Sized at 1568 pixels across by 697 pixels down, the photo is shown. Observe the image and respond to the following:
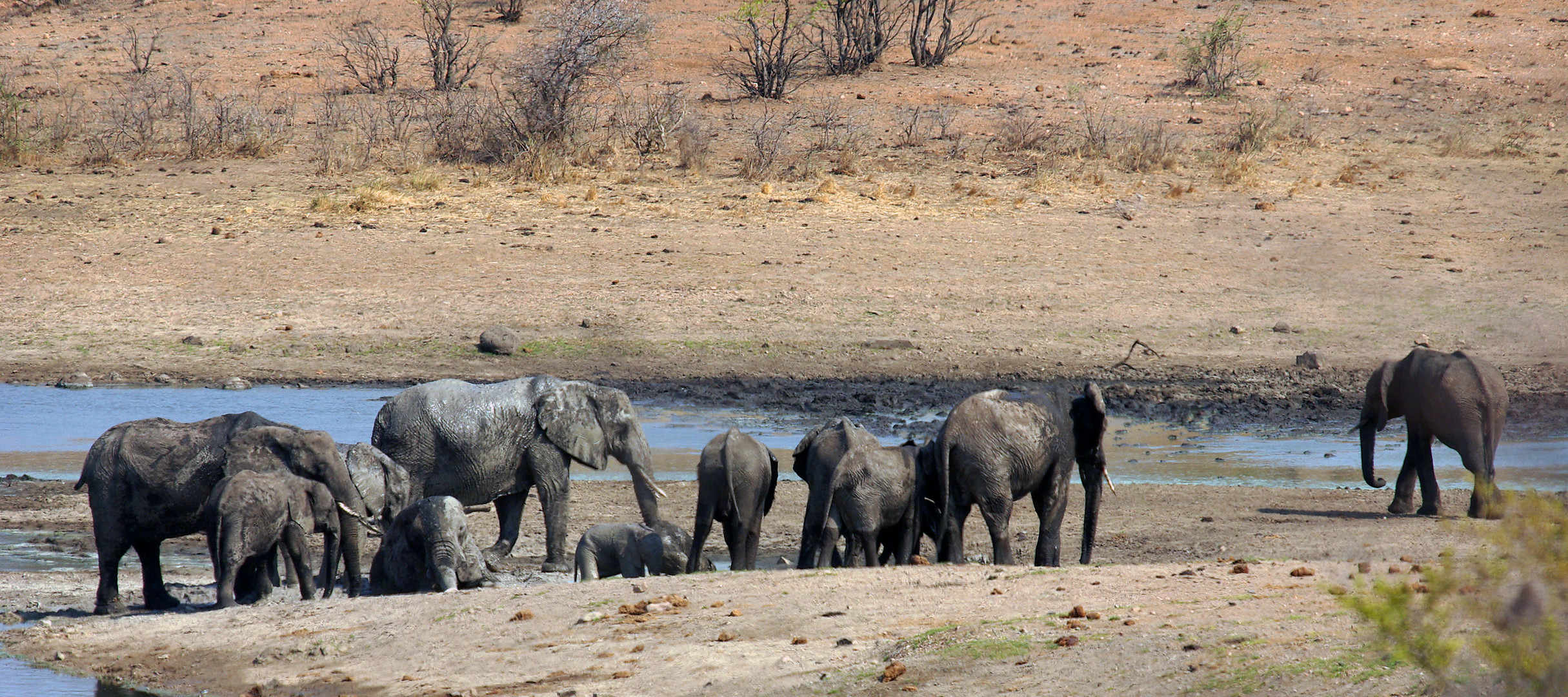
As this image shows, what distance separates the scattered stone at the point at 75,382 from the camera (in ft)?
48.5

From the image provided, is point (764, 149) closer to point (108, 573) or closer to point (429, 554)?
point (429, 554)

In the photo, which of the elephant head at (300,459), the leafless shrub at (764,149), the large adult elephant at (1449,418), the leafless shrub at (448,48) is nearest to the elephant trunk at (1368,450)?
the large adult elephant at (1449,418)

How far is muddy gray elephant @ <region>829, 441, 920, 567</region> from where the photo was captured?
851 centimetres

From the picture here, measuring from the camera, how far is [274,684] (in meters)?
6.70

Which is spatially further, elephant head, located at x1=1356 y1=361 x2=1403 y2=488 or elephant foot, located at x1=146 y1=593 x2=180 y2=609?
elephant head, located at x1=1356 y1=361 x2=1403 y2=488

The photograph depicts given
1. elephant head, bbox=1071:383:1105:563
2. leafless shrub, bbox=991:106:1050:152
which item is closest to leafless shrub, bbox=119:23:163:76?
leafless shrub, bbox=991:106:1050:152

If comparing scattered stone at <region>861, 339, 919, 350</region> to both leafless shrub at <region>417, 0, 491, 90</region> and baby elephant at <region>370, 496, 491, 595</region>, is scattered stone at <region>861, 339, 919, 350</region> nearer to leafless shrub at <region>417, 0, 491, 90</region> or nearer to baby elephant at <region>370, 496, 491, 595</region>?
baby elephant at <region>370, 496, 491, 595</region>

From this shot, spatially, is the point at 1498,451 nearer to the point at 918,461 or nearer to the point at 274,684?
the point at 918,461

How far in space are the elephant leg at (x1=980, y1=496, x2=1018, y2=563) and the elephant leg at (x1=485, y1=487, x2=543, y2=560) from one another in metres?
2.87

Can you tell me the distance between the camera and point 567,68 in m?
22.8

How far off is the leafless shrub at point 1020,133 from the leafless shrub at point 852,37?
4548mm

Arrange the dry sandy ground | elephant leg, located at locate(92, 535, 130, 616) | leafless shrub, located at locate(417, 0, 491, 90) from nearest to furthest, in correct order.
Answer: the dry sandy ground, elephant leg, located at locate(92, 535, 130, 616), leafless shrub, located at locate(417, 0, 491, 90)

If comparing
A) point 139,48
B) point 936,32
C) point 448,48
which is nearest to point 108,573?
point 448,48

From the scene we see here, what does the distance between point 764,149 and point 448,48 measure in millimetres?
7589
